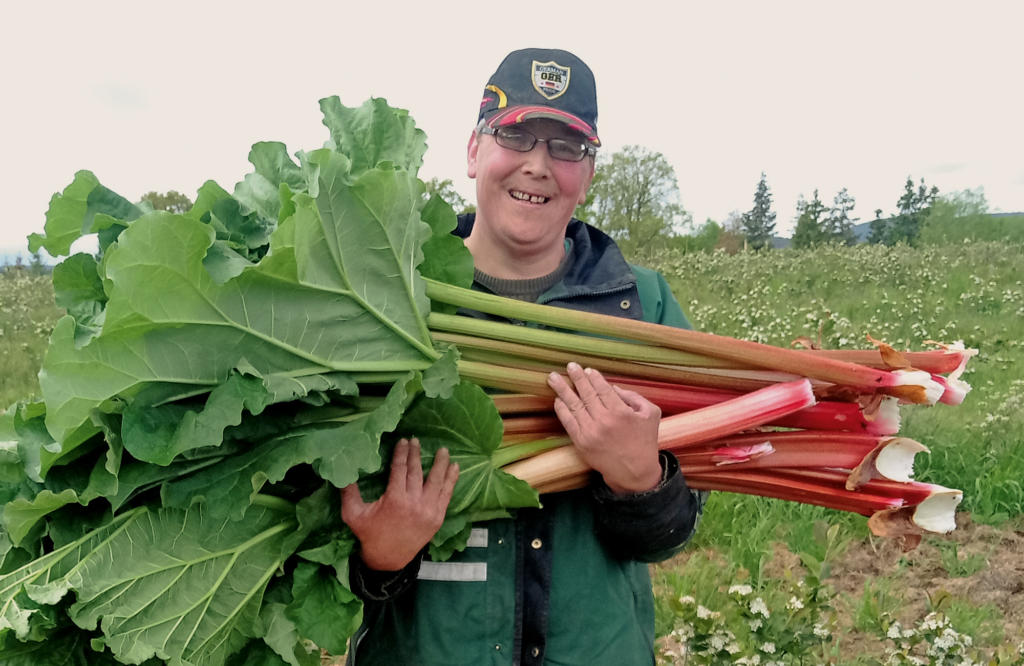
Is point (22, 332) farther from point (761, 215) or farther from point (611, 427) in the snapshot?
point (761, 215)

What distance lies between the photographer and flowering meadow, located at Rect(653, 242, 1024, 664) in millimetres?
2895

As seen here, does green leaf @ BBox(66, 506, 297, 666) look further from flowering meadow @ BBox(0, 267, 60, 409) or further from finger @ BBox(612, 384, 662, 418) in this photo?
flowering meadow @ BBox(0, 267, 60, 409)

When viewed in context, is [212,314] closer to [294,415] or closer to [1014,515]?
[294,415]

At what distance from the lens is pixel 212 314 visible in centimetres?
153

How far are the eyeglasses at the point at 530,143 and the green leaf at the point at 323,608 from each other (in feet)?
3.92

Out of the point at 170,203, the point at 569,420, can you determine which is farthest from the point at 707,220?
the point at 569,420

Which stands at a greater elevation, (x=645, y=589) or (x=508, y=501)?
(x=508, y=501)

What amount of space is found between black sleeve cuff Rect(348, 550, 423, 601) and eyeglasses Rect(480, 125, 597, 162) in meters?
1.11

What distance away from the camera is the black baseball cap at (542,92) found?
2160 millimetres

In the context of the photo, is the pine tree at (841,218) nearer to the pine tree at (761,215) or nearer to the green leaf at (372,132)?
the pine tree at (761,215)

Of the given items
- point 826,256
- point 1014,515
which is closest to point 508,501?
point 1014,515

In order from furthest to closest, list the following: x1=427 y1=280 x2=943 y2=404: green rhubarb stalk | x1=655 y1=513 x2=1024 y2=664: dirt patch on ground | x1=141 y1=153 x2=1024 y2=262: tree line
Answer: x1=141 y1=153 x2=1024 y2=262: tree line
x1=655 y1=513 x2=1024 y2=664: dirt patch on ground
x1=427 y1=280 x2=943 y2=404: green rhubarb stalk

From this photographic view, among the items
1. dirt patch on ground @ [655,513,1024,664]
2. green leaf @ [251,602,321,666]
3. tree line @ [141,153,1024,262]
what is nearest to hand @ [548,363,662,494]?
green leaf @ [251,602,321,666]

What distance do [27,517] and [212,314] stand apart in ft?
1.79
